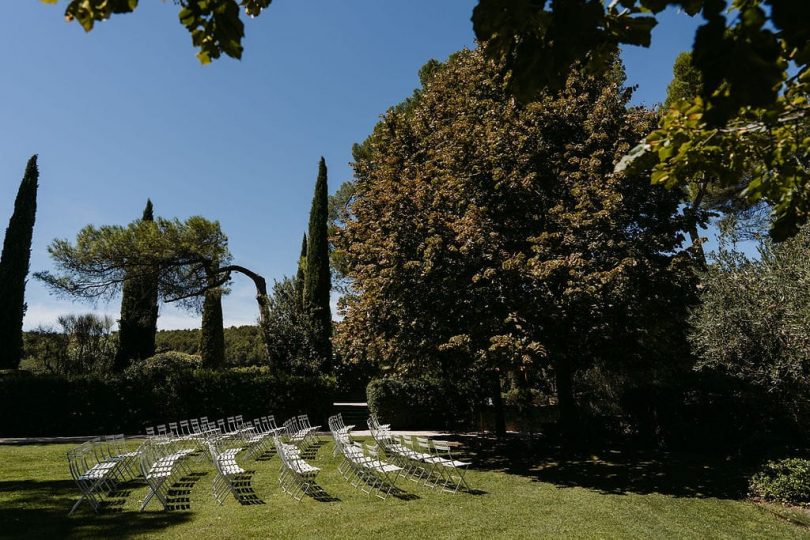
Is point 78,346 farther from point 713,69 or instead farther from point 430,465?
point 713,69

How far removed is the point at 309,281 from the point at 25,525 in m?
18.7

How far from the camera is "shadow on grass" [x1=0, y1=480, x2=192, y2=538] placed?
606 cm

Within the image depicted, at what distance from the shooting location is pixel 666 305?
11.6 metres

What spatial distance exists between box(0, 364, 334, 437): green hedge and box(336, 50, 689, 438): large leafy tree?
6.22 metres

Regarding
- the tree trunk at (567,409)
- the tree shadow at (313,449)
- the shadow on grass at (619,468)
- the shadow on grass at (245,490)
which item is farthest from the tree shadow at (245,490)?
the tree trunk at (567,409)

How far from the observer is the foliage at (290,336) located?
2138 cm

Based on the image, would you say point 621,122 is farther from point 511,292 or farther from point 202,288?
point 202,288

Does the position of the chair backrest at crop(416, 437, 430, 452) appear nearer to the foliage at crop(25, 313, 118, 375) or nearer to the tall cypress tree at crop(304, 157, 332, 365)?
the tall cypress tree at crop(304, 157, 332, 365)

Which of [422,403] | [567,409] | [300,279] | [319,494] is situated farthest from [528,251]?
[300,279]

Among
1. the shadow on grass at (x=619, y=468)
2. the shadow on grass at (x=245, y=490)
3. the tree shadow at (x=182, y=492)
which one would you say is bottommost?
the shadow on grass at (x=619, y=468)

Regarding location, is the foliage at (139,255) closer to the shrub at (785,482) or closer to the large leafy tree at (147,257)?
the large leafy tree at (147,257)

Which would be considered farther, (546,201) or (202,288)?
(202,288)

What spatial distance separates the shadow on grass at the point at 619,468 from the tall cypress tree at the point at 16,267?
80.1 ft

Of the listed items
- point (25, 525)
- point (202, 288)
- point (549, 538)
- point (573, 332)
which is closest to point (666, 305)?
point (573, 332)
